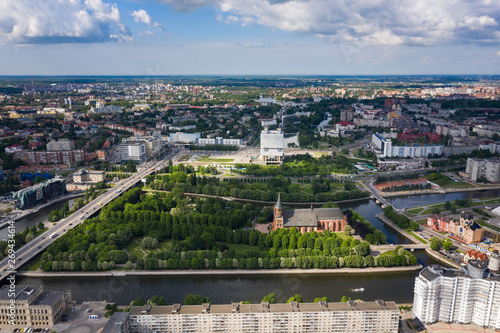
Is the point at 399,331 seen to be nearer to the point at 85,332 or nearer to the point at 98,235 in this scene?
the point at 85,332

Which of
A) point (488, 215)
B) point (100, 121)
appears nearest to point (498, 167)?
point (488, 215)

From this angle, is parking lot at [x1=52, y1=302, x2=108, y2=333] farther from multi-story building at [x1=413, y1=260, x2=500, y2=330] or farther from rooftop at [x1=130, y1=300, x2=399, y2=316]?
multi-story building at [x1=413, y1=260, x2=500, y2=330]

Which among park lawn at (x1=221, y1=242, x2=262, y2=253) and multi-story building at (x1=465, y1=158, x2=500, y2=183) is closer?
park lawn at (x1=221, y1=242, x2=262, y2=253)

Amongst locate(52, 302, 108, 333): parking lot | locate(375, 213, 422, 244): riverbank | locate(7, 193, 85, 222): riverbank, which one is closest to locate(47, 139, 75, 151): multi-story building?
locate(7, 193, 85, 222): riverbank

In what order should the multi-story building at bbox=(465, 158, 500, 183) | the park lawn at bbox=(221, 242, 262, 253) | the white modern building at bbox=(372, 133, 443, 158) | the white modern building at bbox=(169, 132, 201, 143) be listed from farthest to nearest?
the white modern building at bbox=(169, 132, 201, 143) → the white modern building at bbox=(372, 133, 443, 158) → the multi-story building at bbox=(465, 158, 500, 183) → the park lawn at bbox=(221, 242, 262, 253)

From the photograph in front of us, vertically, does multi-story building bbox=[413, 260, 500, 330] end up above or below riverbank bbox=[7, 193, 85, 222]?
above

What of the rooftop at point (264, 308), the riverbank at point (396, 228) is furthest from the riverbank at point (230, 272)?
the rooftop at point (264, 308)
